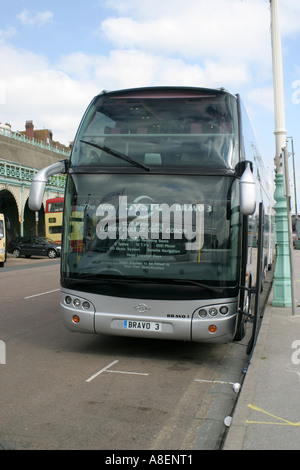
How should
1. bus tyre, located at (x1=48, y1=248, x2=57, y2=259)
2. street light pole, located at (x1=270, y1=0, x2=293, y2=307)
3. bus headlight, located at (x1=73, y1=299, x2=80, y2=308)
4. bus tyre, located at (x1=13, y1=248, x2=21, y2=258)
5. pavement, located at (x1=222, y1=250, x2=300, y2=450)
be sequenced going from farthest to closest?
bus tyre, located at (x1=13, y1=248, x2=21, y2=258) → bus tyre, located at (x1=48, y1=248, x2=57, y2=259) → street light pole, located at (x1=270, y1=0, x2=293, y2=307) → bus headlight, located at (x1=73, y1=299, x2=80, y2=308) → pavement, located at (x1=222, y1=250, x2=300, y2=450)

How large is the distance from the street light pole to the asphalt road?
3.00 meters

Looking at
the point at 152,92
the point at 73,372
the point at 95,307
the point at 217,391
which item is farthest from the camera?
the point at 152,92

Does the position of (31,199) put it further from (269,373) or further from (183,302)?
(269,373)

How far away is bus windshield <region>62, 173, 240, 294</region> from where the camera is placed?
6453mm

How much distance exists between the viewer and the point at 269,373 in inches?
234

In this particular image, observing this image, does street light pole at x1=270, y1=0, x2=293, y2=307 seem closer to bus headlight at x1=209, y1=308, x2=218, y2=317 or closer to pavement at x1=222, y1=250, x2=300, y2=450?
pavement at x1=222, y1=250, x2=300, y2=450

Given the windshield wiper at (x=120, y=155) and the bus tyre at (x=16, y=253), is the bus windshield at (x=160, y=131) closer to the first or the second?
the windshield wiper at (x=120, y=155)

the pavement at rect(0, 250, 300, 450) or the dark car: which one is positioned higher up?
the dark car

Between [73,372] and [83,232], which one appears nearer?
[73,372]

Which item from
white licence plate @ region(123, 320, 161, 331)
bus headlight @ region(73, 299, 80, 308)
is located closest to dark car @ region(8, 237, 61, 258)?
bus headlight @ region(73, 299, 80, 308)

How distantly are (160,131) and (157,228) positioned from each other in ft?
4.55

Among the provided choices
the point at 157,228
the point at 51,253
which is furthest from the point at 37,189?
the point at 51,253
